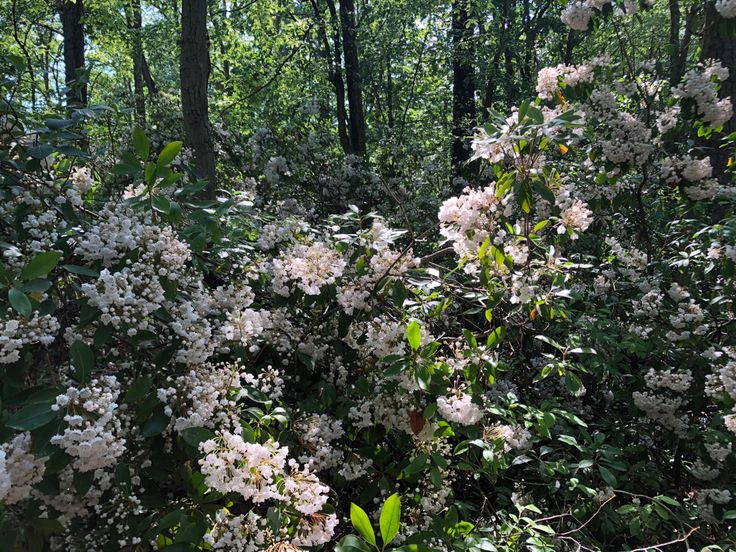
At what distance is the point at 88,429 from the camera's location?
1365mm

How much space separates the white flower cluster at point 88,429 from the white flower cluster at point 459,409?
1.12m

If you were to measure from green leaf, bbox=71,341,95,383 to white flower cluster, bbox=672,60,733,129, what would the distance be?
376 centimetres

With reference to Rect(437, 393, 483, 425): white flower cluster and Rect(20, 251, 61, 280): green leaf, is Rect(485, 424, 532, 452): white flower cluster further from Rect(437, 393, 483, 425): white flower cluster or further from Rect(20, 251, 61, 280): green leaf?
Rect(20, 251, 61, 280): green leaf

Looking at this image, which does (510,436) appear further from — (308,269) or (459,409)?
(308,269)

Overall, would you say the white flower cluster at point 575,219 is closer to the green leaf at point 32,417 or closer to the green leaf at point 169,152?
the green leaf at point 169,152

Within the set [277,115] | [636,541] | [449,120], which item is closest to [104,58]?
[277,115]

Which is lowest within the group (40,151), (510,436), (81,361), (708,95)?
(510,436)

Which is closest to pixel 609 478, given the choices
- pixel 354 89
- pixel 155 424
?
pixel 155 424

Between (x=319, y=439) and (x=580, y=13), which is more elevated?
(x=580, y=13)

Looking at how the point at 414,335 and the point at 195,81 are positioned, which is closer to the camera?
the point at 414,335

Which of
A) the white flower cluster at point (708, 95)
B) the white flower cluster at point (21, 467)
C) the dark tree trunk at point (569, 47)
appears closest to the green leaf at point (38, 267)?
the white flower cluster at point (21, 467)

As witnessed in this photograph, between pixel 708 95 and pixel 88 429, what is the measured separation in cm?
391

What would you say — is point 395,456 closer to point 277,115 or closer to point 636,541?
Result: point 636,541

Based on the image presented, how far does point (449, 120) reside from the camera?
352 inches
